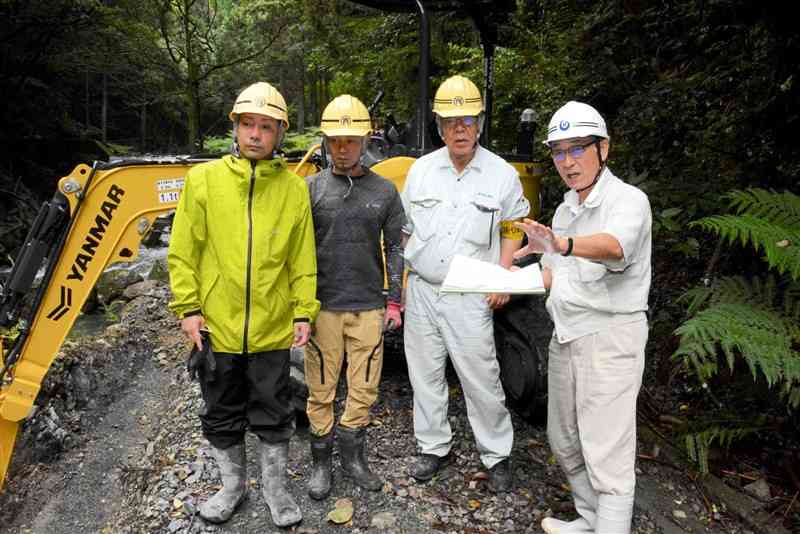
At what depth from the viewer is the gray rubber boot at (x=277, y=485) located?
10.1 feet

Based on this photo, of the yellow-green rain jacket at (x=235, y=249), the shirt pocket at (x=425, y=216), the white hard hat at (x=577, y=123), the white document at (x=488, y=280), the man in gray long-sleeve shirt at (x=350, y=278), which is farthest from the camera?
the shirt pocket at (x=425, y=216)

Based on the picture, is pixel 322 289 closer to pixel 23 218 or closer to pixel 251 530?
pixel 251 530

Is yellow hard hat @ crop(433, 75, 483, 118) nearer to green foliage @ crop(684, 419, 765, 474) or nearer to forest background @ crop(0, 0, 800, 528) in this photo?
forest background @ crop(0, 0, 800, 528)

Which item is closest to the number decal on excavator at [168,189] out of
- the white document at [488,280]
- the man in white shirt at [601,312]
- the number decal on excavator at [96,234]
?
the number decal on excavator at [96,234]

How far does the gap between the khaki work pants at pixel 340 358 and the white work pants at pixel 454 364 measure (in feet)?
0.81

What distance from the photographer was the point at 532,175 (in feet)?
15.6

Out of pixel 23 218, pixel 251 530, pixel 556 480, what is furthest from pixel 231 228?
pixel 23 218

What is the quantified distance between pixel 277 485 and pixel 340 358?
73 centimetres

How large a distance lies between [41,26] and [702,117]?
16408mm

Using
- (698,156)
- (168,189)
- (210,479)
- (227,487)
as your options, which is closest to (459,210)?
(227,487)

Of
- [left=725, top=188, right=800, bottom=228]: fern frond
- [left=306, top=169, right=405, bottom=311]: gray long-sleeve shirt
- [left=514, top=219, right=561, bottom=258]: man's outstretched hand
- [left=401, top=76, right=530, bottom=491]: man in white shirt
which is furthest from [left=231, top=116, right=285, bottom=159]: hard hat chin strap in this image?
[left=725, top=188, right=800, bottom=228]: fern frond

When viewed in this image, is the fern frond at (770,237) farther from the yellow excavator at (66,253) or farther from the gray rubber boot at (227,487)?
the yellow excavator at (66,253)

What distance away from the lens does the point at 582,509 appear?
117 inches

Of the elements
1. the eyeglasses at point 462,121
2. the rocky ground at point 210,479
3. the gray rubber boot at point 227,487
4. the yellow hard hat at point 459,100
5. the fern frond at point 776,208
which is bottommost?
the rocky ground at point 210,479
